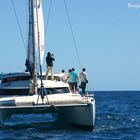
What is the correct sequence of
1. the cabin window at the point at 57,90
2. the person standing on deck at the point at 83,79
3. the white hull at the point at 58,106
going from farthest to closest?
the person standing on deck at the point at 83,79 → the cabin window at the point at 57,90 → the white hull at the point at 58,106

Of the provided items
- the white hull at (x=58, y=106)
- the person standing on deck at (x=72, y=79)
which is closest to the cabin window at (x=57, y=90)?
the white hull at (x=58, y=106)

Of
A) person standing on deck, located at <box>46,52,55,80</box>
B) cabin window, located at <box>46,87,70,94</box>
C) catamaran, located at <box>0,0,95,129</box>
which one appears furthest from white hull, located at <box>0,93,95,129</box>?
person standing on deck, located at <box>46,52,55,80</box>

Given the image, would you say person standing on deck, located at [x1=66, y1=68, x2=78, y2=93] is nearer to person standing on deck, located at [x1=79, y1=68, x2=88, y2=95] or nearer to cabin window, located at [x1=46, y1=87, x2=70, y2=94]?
person standing on deck, located at [x1=79, y1=68, x2=88, y2=95]

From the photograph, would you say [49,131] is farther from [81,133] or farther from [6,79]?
[6,79]

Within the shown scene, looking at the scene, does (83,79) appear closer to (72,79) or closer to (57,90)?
(72,79)

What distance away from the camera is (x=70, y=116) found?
22.5 meters

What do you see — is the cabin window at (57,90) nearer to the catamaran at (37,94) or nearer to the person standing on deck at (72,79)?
the catamaran at (37,94)

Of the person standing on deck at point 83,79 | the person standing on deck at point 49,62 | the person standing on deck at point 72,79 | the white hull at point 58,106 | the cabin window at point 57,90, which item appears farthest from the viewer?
the person standing on deck at point 72,79

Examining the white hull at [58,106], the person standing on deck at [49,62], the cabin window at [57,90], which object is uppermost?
the person standing on deck at [49,62]

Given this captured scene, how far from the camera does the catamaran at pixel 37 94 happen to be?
20.8 metres

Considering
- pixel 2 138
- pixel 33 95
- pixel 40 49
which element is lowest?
pixel 2 138

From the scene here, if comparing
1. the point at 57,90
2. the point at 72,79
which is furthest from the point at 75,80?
the point at 57,90

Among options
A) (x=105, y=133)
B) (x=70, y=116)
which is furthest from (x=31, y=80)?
(x=105, y=133)

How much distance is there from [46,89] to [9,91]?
154 cm
